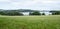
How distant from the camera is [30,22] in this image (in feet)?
5.07

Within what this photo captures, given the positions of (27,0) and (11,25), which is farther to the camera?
(27,0)

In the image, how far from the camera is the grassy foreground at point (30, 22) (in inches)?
59.6

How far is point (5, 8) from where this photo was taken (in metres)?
1.62

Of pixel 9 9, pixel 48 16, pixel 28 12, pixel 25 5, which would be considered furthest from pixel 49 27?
pixel 9 9

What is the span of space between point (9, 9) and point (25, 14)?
26cm

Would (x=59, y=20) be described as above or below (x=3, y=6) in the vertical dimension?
below

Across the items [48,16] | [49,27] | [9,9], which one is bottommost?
[49,27]

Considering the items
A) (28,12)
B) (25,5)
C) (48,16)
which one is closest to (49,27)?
(48,16)

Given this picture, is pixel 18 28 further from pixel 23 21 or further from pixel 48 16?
pixel 48 16

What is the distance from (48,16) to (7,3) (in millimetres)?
675

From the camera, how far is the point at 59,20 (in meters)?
1.55

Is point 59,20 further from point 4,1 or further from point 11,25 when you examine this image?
point 4,1

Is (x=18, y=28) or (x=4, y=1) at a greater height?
(x=4, y=1)

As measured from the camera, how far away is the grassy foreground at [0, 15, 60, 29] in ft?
4.97
